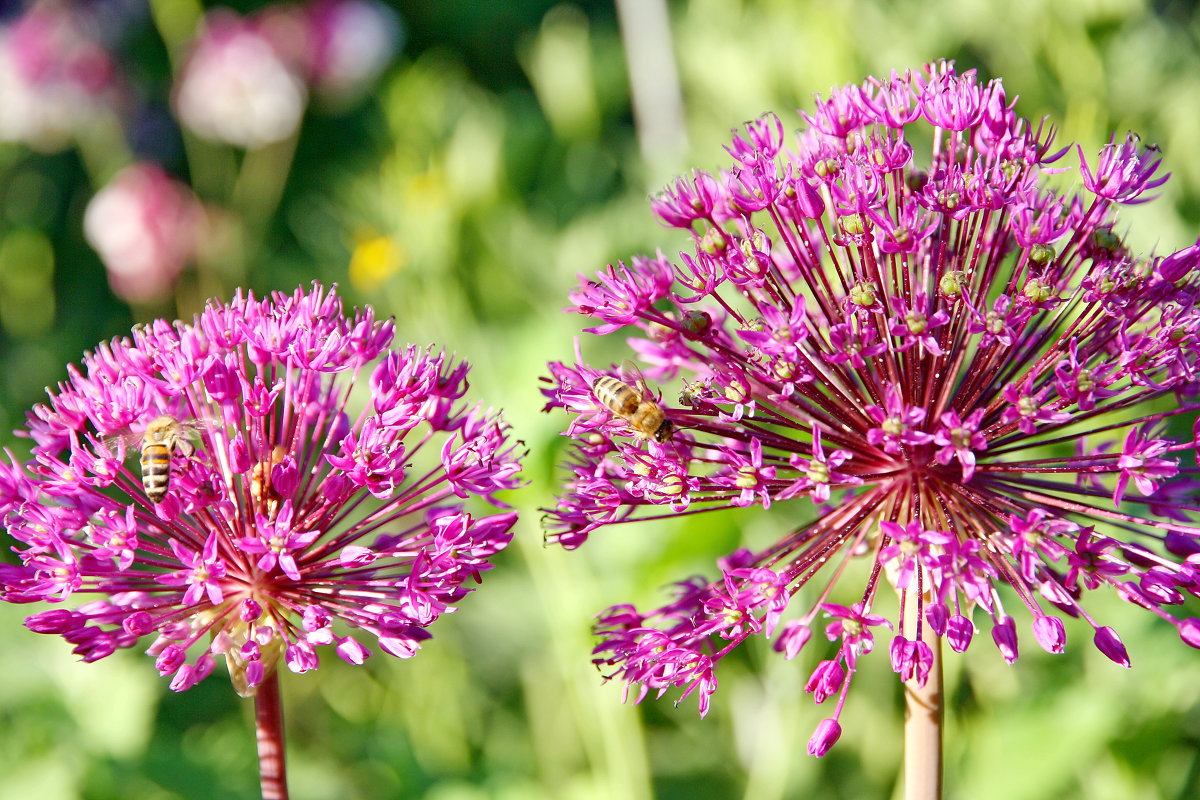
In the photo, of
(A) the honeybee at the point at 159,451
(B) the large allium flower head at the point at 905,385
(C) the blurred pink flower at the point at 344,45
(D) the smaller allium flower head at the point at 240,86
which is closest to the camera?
(B) the large allium flower head at the point at 905,385

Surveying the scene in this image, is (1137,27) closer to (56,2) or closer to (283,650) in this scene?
(283,650)

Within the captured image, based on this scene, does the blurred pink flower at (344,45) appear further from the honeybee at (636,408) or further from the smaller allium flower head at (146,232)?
the honeybee at (636,408)

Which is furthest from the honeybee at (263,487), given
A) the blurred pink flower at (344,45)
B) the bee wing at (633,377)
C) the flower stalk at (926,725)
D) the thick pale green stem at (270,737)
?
the blurred pink flower at (344,45)

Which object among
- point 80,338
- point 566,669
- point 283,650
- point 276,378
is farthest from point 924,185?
point 80,338

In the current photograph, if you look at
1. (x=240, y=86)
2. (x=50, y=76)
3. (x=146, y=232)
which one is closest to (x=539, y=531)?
(x=146, y=232)

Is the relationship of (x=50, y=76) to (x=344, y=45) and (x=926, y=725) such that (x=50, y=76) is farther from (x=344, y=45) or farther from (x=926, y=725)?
(x=926, y=725)

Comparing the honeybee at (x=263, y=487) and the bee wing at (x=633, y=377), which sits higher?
the bee wing at (x=633, y=377)
